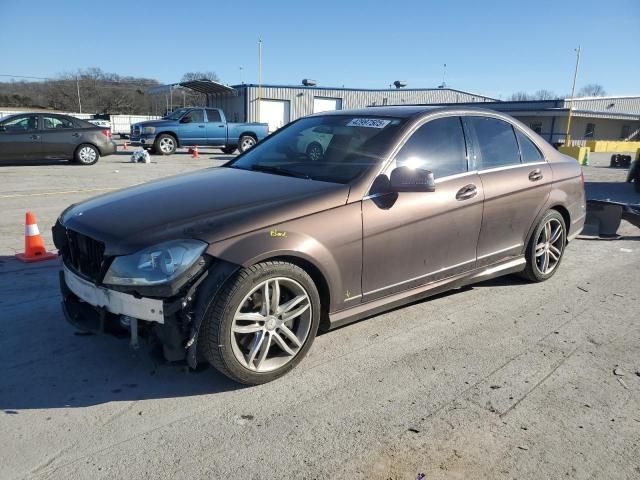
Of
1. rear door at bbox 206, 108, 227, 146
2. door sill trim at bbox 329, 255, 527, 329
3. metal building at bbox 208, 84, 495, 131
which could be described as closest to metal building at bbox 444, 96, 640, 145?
metal building at bbox 208, 84, 495, 131

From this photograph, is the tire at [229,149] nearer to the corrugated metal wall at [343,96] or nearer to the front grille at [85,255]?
the corrugated metal wall at [343,96]

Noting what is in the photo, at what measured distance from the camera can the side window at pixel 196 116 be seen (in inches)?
791

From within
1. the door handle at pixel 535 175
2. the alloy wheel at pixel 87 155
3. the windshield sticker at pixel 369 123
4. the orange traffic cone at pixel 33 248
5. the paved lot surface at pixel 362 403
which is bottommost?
the paved lot surface at pixel 362 403

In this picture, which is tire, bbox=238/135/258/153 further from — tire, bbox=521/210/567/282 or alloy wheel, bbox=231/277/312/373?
alloy wheel, bbox=231/277/312/373

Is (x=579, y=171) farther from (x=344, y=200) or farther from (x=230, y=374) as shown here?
(x=230, y=374)

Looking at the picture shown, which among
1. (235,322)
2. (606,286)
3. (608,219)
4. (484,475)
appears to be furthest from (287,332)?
(608,219)

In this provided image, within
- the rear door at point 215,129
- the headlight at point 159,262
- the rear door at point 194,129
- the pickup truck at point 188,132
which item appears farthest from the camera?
the rear door at point 215,129

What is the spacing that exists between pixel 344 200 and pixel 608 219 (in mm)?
5687

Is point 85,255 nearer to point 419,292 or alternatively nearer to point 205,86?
point 419,292

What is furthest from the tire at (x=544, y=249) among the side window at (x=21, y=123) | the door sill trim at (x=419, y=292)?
the side window at (x=21, y=123)

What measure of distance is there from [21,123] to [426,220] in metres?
14.3

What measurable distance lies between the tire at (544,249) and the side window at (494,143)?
72 centimetres

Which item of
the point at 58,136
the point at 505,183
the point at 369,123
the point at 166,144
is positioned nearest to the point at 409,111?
the point at 369,123

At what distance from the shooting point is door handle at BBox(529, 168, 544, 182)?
468 centimetres
